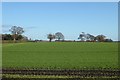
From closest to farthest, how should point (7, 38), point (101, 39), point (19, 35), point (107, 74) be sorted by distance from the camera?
point (107, 74)
point (7, 38)
point (19, 35)
point (101, 39)

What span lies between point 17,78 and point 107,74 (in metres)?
5.87

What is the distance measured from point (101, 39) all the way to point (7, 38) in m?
56.9

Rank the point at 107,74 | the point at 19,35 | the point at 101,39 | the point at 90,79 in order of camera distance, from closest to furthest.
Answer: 1. the point at 90,79
2. the point at 107,74
3. the point at 19,35
4. the point at 101,39

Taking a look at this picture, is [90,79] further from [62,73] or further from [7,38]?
[7,38]

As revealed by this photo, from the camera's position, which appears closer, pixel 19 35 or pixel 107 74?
pixel 107 74

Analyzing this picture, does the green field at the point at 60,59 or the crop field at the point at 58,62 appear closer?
the crop field at the point at 58,62

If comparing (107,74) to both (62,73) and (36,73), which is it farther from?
(36,73)

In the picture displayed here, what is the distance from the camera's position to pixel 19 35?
496 ft

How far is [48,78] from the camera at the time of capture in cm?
1788

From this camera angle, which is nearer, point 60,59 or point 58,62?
point 58,62

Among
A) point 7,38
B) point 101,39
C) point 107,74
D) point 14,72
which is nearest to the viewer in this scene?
point 107,74

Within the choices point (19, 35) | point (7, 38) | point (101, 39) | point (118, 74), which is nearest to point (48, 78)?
point (118, 74)

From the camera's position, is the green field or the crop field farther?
the green field

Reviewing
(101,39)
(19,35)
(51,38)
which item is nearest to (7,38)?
(19,35)
